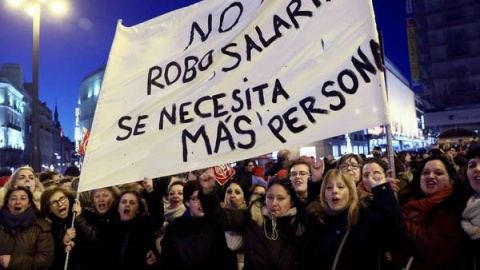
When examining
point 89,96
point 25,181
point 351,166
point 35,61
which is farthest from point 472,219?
point 89,96

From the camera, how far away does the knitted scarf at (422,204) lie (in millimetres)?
3293

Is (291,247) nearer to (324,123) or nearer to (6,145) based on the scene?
(324,123)

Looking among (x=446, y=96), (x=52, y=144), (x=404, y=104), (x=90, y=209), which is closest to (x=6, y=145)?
(x=52, y=144)

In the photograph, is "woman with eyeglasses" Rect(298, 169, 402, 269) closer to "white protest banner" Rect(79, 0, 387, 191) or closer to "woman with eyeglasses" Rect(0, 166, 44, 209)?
"white protest banner" Rect(79, 0, 387, 191)

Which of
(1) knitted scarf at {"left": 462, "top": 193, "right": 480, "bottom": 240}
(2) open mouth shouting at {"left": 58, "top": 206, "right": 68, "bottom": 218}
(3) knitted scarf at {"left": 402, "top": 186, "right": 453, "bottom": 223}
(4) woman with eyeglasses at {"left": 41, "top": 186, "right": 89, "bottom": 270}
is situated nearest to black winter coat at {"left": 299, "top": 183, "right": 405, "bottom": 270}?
(3) knitted scarf at {"left": 402, "top": 186, "right": 453, "bottom": 223}

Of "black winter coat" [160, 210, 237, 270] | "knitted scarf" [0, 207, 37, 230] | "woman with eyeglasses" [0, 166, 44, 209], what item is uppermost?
"woman with eyeglasses" [0, 166, 44, 209]

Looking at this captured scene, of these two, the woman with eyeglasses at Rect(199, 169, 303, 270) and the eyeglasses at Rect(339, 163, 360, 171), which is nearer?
the woman with eyeglasses at Rect(199, 169, 303, 270)

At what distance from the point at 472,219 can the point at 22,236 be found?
4034 millimetres

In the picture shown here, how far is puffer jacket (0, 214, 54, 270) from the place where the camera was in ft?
13.7

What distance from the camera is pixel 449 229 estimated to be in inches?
124

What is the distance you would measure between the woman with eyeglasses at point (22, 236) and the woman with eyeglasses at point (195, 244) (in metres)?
1.25

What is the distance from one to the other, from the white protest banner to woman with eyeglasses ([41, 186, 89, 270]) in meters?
1.09

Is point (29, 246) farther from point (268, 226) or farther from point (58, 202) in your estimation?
point (268, 226)

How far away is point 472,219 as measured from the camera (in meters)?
3.05
